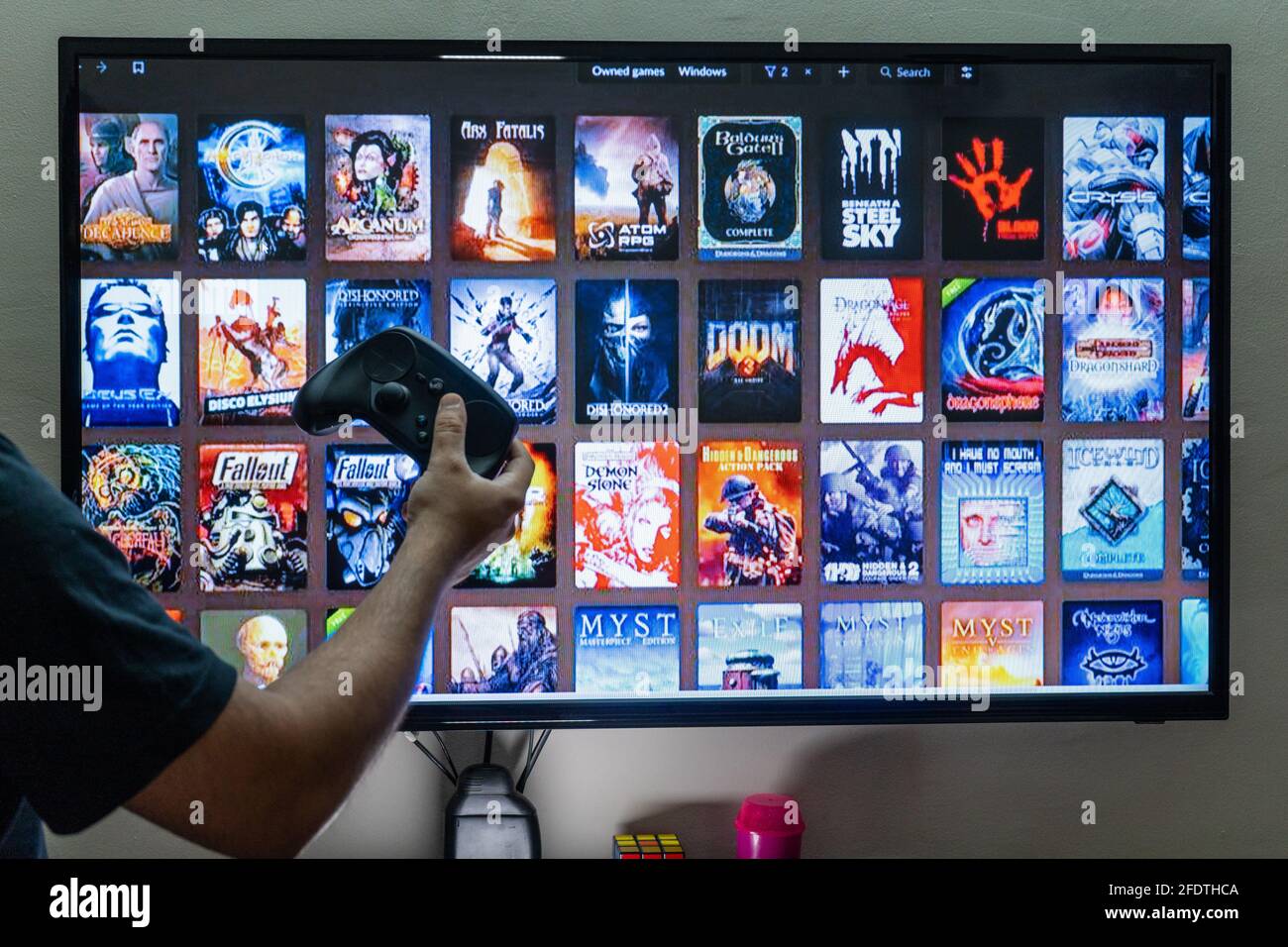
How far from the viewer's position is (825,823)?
132 cm

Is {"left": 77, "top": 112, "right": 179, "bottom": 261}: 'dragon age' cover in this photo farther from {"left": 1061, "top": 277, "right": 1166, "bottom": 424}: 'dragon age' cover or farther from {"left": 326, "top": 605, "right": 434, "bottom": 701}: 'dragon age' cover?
{"left": 1061, "top": 277, "right": 1166, "bottom": 424}: 'dragon age' cover

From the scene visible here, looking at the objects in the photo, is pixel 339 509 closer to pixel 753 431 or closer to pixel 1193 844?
pixel 753 431

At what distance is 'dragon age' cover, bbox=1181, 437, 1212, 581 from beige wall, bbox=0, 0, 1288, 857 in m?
0.13

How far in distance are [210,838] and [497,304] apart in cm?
69

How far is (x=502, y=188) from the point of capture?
1197 millimetres

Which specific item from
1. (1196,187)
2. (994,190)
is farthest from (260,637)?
(1196,187)

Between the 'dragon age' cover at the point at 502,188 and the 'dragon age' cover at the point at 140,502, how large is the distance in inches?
15.8

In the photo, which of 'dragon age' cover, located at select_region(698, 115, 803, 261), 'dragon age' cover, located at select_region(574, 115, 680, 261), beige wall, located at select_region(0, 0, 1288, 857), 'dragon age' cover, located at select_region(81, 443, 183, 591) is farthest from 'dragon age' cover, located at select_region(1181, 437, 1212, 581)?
'dragon age' cover, located at select_region(81, 443, 183, 591)

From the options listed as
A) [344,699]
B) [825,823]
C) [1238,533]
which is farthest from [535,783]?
[1238,533]

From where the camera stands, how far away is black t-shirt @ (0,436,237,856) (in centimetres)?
62

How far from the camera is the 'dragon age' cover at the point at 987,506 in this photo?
4.03 feet

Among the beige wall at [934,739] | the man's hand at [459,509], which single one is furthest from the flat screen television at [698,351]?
the man's hand at [459,509]

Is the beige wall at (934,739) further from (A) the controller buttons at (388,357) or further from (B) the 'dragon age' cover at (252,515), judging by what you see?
(A) the controller buttons at (388,357)
